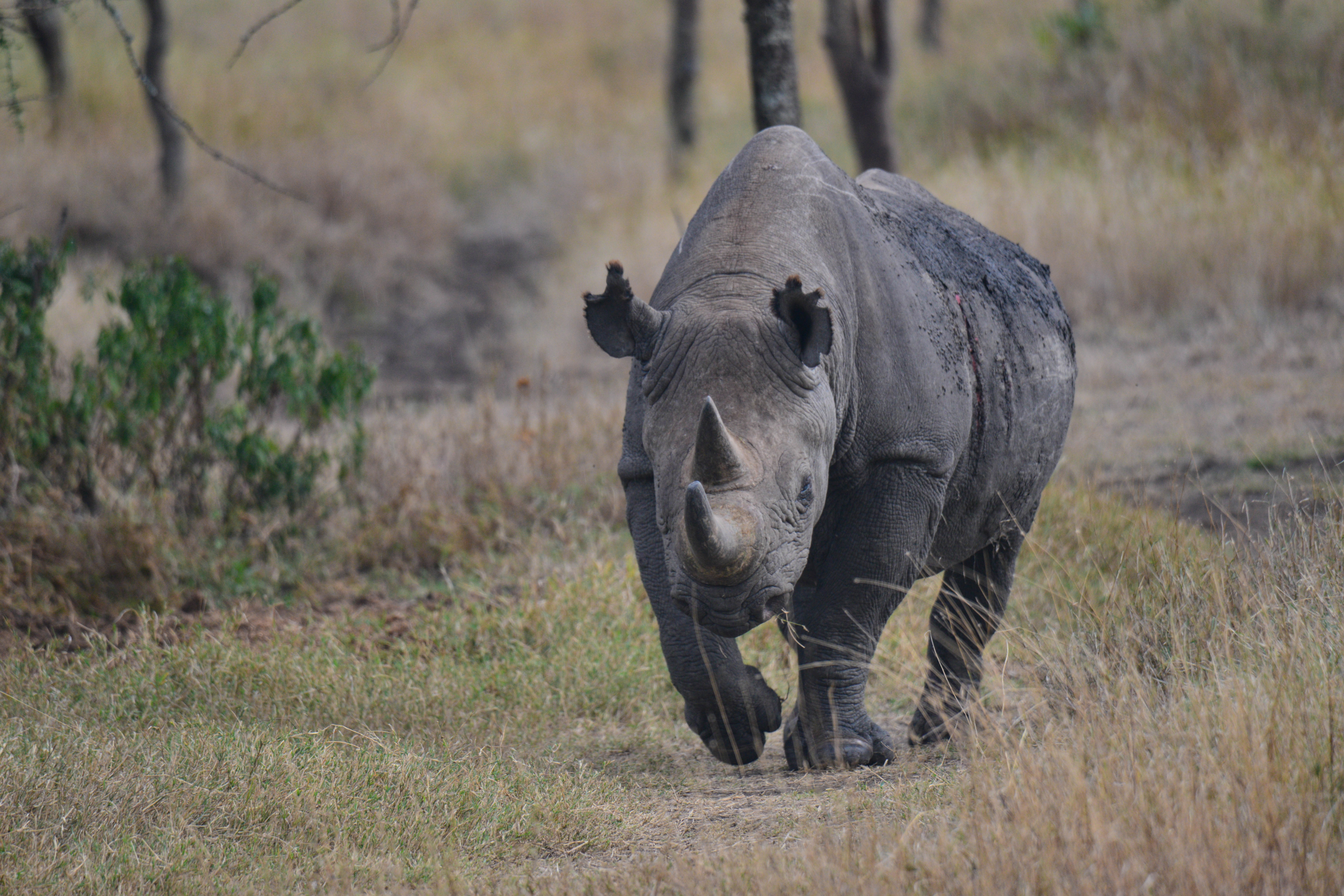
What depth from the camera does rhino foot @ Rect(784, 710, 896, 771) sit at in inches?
160

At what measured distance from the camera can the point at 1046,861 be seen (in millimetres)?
2646

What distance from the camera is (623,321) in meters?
3.47

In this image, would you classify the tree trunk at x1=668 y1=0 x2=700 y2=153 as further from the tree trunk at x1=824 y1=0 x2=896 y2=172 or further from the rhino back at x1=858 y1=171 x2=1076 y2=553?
the rhino back at x1=858 y1=171 x2=1076 y2=553

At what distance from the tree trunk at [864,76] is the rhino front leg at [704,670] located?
784cm

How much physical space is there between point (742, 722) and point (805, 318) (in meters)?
1.21

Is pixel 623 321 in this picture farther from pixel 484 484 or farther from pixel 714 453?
pixel 484 484

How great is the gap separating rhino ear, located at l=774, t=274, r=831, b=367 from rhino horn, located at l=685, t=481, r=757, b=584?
49 centimetres

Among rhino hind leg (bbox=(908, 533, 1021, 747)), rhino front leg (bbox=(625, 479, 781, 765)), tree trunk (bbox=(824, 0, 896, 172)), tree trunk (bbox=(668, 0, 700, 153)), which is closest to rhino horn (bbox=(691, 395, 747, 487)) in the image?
rhino front leg (bbox=(625, 479, 781, 765))

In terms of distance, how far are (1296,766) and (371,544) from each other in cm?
484

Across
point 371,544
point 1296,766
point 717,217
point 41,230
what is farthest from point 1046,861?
point 41,230

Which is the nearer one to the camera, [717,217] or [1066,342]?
[717,217]

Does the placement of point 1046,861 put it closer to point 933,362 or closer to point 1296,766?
point 1296,766

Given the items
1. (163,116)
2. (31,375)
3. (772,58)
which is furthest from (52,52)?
(772,58)

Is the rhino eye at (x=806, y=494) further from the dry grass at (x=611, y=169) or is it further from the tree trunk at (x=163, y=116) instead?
the tree trunk at (x=163, y=116)
